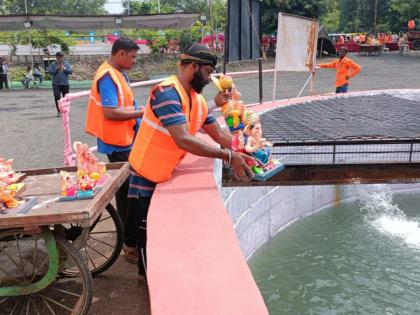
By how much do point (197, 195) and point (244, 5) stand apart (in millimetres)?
5203

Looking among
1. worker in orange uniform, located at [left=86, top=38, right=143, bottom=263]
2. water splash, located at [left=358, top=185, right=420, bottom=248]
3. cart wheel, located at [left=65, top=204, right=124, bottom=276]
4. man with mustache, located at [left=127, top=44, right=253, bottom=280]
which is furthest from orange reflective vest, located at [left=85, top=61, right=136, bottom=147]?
water splash, located at [left=358, top=185, right=420, bottom=248]

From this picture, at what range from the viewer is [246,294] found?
1520 millimetres

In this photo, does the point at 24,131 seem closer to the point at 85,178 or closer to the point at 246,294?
the point at 85,178

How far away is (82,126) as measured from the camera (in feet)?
35.0

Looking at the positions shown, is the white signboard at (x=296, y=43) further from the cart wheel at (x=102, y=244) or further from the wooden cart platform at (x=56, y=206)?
the wooden cart platform at (x=56, y=206)

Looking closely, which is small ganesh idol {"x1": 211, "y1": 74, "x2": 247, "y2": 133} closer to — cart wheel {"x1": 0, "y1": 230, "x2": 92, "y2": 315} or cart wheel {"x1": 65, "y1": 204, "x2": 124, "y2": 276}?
cart wheel {"x1": 65, "y1": 204, "x2": 124, "y2": 276}

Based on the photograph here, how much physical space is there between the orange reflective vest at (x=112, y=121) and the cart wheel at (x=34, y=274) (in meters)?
0.98

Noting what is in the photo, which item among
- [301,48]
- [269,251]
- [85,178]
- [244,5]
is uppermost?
[244,5]

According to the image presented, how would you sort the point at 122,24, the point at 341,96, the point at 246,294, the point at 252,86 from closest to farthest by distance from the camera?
the point at 246,294, the point at 341,96, the point at 122,24, the point at 252,86

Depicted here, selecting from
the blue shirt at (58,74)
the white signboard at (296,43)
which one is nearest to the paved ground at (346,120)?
the white signboard at (296,43)

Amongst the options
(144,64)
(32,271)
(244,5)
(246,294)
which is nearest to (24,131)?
(244,5)

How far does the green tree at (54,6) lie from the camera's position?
5226 centimetres

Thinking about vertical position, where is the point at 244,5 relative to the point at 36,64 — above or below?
above

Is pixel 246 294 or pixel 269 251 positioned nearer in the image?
pixel 246 294
